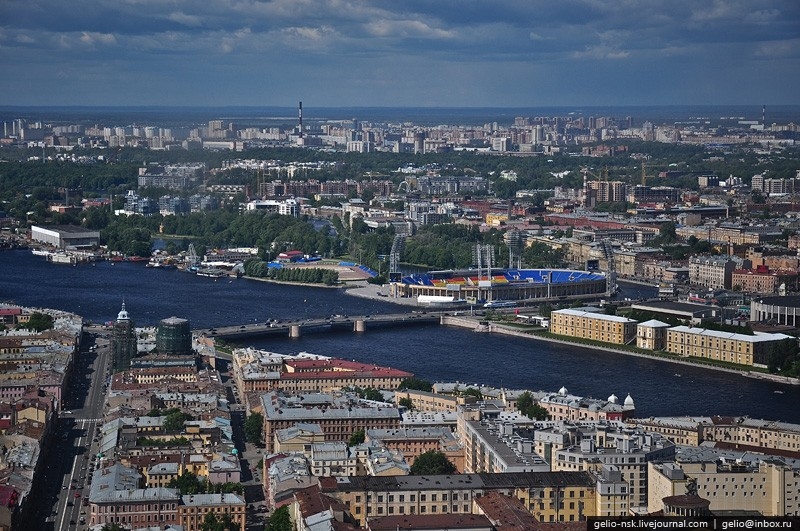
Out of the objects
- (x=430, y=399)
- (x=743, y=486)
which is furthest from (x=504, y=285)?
(x=743, y=486)

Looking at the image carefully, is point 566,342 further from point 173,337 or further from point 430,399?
point 430,399

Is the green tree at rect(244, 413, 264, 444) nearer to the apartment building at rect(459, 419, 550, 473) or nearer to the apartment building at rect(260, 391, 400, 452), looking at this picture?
the apartment building at rect(260, 391, 400, 452)

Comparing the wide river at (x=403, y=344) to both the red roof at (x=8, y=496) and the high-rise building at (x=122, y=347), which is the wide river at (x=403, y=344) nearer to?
the high-rise building at (x=122, y=347)

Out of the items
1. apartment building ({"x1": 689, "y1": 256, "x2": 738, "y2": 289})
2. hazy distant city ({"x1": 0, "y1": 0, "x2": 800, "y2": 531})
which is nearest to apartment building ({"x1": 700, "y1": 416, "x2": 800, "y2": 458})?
hazy distant city ({"x1": 0, "y1": 0, "x2": 800, "y2": 531})

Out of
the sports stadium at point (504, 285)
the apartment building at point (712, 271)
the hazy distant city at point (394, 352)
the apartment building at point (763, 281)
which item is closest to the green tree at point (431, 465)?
the hazy distant city at point (394, 352)

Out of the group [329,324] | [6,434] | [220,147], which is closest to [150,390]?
[6,434]
